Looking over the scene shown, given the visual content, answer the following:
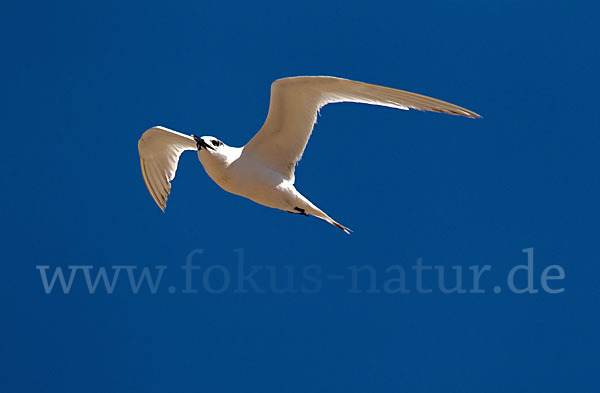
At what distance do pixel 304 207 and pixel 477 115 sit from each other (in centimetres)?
118

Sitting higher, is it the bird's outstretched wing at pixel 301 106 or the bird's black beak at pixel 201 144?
the bird's outstretched wing at pixel 301 106

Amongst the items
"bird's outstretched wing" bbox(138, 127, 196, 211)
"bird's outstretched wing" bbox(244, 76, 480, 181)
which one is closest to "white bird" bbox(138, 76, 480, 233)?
"bird's outstretched wing" bbox(244, 76, 480, 181)

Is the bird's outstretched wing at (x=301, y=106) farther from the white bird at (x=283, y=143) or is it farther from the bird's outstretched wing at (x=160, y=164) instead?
the bird's outstretched wing at (x=160, y=164)

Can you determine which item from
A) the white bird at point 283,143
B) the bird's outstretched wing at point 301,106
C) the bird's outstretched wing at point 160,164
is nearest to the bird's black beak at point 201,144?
the white bird at point 283,143

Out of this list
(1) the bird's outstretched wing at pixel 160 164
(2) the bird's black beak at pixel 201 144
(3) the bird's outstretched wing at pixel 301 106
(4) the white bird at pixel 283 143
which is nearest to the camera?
(3) the bird's outstretched wing at pixel 301 106

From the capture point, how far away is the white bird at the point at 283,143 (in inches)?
185

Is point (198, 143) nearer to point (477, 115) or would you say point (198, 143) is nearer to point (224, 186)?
point (224, 186)

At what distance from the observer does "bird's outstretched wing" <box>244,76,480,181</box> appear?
15.0 ft

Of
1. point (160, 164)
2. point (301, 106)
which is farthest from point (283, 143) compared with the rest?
point (160, 164)

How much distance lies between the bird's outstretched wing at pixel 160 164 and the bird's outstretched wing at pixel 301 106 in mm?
772

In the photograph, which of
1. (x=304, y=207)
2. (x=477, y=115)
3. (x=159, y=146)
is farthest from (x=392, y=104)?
(x=159, y=146)

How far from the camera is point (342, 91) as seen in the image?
189 inches

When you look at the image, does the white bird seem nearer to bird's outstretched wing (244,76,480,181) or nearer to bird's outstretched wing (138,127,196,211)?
bird's outstretched wing (244,76,480,181)

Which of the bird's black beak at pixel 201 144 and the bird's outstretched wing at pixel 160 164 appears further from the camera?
the bird's outstretched wing at pixel 160 164
